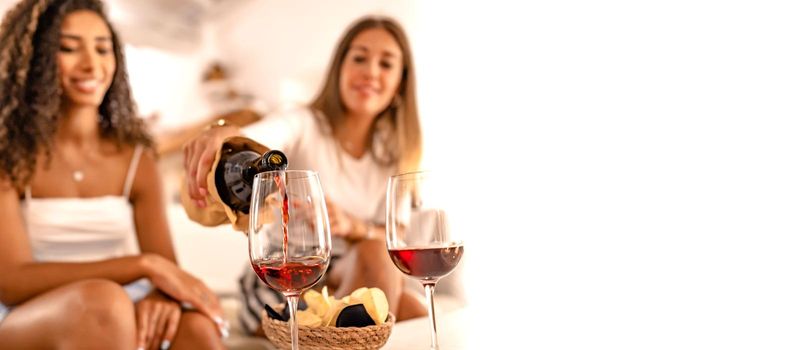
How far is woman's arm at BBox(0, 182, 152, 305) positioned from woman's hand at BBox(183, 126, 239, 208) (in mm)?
411

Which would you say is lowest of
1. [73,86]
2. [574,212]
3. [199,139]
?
[574,212]

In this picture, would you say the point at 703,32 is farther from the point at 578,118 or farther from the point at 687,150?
the point at 578,118

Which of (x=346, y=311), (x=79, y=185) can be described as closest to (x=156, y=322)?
(x=79, y=185)

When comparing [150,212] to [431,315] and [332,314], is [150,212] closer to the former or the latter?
[332,314]

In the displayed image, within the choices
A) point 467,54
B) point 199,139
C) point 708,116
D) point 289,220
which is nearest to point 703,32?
point 708,116

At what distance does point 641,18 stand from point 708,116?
0.45 m

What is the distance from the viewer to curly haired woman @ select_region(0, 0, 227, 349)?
1488mm

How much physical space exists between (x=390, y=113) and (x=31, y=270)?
46.3 inches

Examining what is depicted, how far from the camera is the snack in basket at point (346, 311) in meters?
0.96

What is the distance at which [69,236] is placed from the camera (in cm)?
174

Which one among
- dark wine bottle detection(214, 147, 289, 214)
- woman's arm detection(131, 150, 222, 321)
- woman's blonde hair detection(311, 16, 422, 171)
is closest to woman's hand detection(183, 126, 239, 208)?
dark wine bottle detection(214, 147, 289, 214)

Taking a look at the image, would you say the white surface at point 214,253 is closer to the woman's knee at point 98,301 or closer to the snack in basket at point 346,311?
the woman's knee at point 98,301

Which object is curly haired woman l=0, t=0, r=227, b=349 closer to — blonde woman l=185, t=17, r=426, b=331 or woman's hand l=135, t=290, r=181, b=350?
woman's hand l=135, t=290, r=181, b=350

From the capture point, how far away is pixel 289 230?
84 cm
